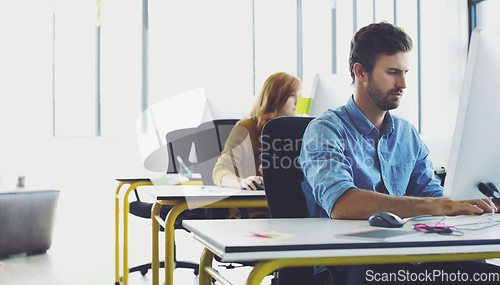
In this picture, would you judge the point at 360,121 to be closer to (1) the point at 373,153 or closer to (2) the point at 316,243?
(1) the point at 373,153

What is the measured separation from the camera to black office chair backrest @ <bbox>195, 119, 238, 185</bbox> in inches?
121

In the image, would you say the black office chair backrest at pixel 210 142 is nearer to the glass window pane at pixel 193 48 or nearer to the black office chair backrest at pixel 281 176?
the black office chair backrest at pixel 281 176

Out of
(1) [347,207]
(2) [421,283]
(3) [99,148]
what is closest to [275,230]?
(1) [347,207]

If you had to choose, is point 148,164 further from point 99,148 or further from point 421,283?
point 421,283

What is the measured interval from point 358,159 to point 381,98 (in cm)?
20

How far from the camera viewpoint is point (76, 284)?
333 cm

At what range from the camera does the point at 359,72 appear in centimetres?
165

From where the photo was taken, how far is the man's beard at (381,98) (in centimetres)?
160

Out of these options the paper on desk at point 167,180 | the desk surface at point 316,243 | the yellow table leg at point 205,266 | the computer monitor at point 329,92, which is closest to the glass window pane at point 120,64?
the paper on desk at point 167,180

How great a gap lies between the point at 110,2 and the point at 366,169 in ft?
16.5

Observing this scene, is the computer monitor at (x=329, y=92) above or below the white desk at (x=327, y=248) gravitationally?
above

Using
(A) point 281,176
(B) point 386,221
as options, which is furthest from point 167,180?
(B) point 386,221

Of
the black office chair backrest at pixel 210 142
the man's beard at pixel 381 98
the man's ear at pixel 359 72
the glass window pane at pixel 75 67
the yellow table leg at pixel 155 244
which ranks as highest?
the glass window pane at pixel 75 67

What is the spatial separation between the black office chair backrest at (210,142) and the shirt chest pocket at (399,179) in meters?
1.50
